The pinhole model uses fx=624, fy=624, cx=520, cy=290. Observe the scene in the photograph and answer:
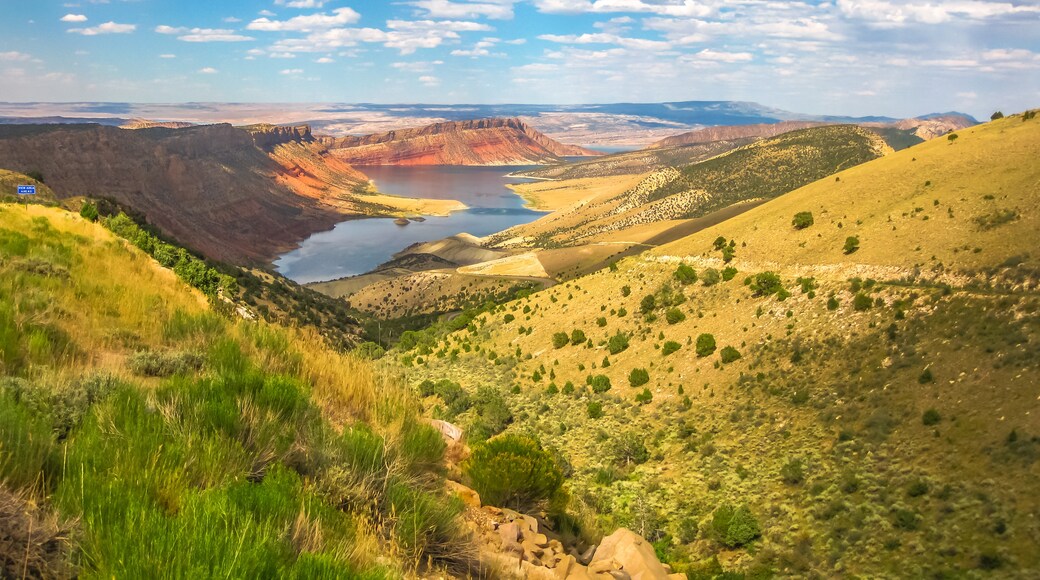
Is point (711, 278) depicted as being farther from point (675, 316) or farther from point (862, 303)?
point (862, 303)

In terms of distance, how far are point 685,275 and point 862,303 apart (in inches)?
443

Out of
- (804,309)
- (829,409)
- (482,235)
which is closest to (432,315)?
(804,309)

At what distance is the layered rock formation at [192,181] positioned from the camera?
93438 mm

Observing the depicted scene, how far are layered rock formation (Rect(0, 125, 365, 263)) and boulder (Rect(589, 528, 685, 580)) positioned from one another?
6852 cm

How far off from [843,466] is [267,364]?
15.9 meters

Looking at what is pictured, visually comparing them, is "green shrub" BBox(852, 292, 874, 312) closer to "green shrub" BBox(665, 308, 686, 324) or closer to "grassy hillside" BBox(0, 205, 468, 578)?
"green shrub" BBox(665, 308, 686, 324)

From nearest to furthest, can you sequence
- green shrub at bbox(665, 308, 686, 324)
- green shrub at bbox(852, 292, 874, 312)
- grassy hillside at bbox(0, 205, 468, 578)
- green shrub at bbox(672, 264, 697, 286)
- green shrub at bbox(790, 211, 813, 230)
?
grassy hillside at bbox(0, 205, 468, 578) → green shrub at bbox(852, 292, 874, 312) → green shrub at bbox(665, 308, 686, 324) → green shrub at bbox(672, 264, 697, 286) → green shrub at bbox(790, 211, 813, 230)

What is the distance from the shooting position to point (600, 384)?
27.8 m

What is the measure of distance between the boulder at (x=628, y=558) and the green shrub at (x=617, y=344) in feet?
78.3

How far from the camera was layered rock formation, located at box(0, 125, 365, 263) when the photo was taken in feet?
307

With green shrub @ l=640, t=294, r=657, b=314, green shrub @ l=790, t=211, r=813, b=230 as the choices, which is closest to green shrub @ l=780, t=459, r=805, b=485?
green shrub @ l=640, t=294, r=657, b=314

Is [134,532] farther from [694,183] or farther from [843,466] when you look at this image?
[694,183]

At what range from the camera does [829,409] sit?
2005 centimetres

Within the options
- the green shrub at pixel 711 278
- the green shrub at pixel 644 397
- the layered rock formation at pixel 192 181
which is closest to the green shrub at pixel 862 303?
the green shrub at pixel 711 278
